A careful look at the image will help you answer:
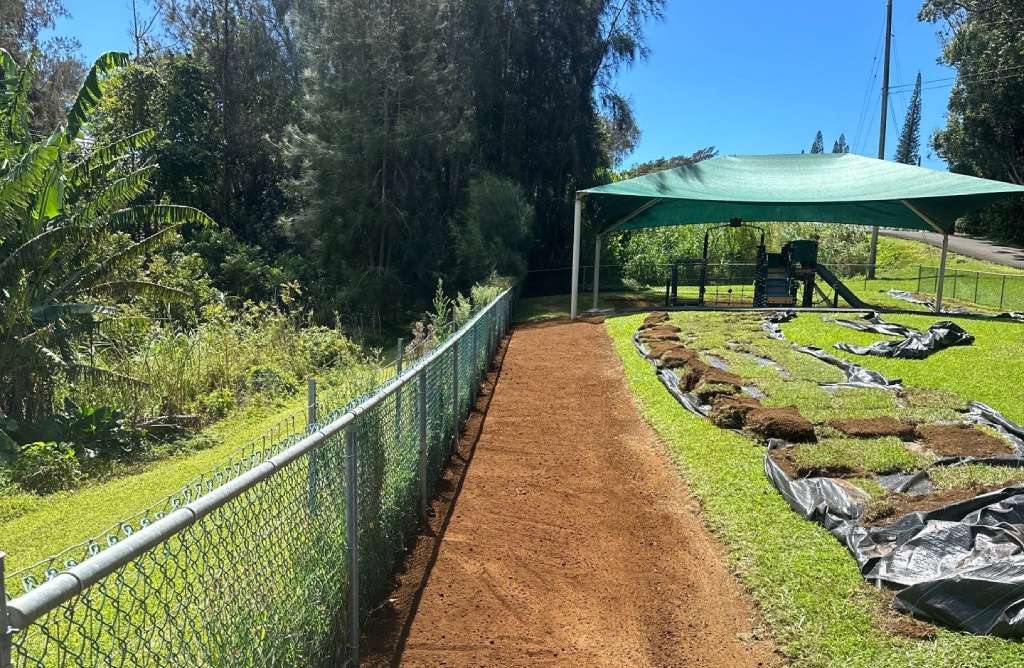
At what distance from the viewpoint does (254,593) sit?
2688mm

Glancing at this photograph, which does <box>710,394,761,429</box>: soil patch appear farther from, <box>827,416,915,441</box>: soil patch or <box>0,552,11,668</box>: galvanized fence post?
<box>0,552,11,668</box>: galvanized fence post

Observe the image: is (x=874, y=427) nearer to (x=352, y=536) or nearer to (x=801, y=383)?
(x=801, y=383)

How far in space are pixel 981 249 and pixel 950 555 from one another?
36.5 metres

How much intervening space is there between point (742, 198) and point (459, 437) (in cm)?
1247

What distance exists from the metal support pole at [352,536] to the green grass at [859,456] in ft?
13.2

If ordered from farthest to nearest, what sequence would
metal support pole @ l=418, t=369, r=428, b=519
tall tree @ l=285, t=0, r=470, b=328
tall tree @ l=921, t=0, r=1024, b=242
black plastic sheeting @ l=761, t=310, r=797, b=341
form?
1. tall tree @ l=921, t=0, r=1024, b=242
2. tall tree @ l=285, t=0, r=470, b=328
3. black plastic sheeting @ l=761, t=310, r=797, b=341
4. metal support pole @ l=418, t=369, r=428, b=519

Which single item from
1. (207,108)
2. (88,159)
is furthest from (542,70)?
(88,159)

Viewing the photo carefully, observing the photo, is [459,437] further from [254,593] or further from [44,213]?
[44,213]

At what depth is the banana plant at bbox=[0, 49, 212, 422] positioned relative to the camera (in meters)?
9.42

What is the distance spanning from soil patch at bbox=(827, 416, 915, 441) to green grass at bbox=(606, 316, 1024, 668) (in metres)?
1.09

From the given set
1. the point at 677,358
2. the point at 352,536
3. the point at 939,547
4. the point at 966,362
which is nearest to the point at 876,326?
the point at 966,362

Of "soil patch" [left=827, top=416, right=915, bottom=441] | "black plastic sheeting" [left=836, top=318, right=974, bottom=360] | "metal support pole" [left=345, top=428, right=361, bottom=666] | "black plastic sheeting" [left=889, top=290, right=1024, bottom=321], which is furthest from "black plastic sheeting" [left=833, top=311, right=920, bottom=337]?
"metal support pole" [left=345, top=428, right=361, bottom=666]

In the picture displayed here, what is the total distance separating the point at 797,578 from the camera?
4301mm

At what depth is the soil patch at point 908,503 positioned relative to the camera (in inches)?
186
